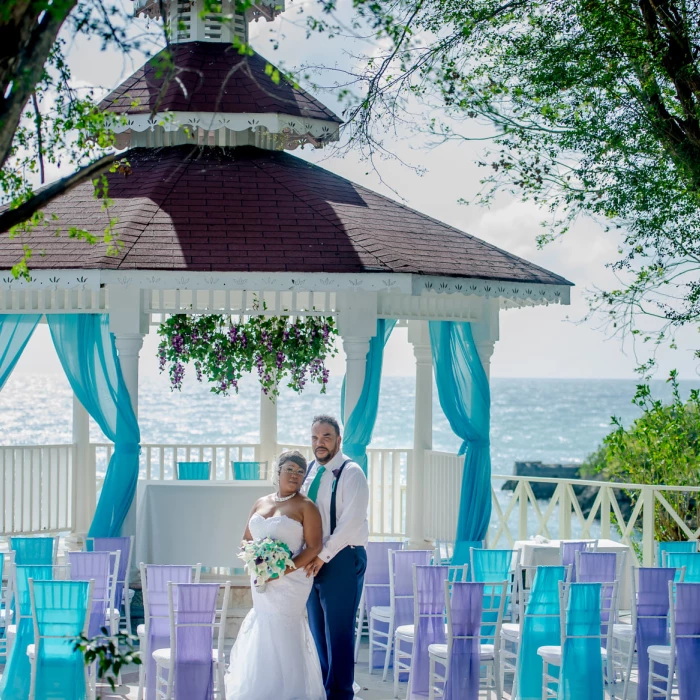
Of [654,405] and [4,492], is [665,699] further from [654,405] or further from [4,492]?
[4,492]

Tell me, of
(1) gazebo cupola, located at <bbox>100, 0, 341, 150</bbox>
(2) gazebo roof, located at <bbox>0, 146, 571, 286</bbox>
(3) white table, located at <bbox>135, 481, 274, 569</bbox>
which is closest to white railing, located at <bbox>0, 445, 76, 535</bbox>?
(3) white table, located at <bbox>135, 481, 274, 569</bbox>

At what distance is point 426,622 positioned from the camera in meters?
8.31

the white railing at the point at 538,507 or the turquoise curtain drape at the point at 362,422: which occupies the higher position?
the turquoise curtain drape at the point at 362,422

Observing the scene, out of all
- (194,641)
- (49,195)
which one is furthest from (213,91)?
(49,195)

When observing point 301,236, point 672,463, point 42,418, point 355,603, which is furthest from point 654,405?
point 42,418

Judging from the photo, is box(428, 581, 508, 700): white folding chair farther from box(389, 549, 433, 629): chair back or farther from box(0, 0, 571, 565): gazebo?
box(0, 0, 571, 565): gazebo

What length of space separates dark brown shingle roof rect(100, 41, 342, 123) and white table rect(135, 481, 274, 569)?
3950 millimetres

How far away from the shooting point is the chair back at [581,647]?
7.72 metres

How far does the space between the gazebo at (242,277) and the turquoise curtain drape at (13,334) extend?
1 cm

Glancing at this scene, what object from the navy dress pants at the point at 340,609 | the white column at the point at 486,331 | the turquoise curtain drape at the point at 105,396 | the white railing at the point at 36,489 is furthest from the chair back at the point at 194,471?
the navy dress pants at the point at 340,609

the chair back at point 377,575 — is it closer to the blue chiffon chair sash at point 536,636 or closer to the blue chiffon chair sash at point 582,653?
the blue chiffon chair sash at point 536,636

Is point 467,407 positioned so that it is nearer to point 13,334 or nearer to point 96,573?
point 13,334

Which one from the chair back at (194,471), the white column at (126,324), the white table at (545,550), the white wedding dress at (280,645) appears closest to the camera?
the white wedding dress at (280,645)

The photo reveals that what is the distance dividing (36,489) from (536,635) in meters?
6.74
